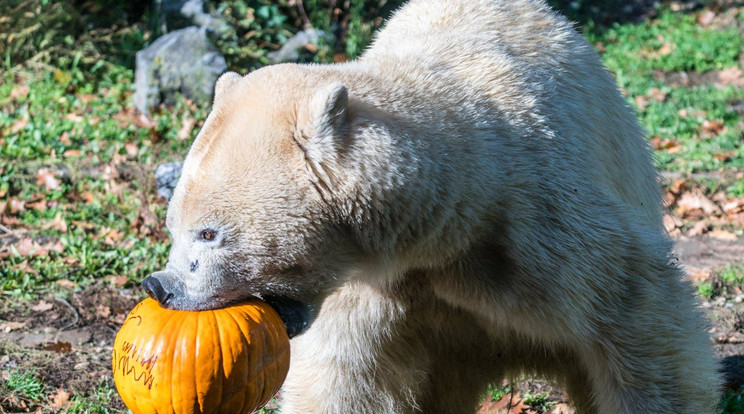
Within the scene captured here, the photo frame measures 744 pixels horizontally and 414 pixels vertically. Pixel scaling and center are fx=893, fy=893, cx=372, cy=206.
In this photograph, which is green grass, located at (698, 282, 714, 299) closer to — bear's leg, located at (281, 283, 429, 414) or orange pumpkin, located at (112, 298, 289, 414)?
bear's leg, located at (281, 283, 429, 414)

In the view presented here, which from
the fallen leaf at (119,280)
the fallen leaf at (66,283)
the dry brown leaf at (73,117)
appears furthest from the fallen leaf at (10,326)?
the dry brown leaf at (73,117)

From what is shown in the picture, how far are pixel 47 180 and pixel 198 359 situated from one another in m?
4.35

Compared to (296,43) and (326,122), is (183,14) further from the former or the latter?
(326,122)

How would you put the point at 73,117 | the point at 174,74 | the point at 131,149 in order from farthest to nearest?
the point at 174,74, the point at 73,117, the point at 131,149

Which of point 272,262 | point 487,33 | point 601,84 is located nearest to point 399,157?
point 272,262

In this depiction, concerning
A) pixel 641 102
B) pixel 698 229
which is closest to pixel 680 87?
pixel 641 102

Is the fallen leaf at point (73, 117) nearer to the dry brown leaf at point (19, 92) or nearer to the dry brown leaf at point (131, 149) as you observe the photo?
the dry brown leaf at point (19, 92)

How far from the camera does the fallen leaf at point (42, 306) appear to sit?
4980 millimetres

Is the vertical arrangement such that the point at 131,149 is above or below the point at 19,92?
above

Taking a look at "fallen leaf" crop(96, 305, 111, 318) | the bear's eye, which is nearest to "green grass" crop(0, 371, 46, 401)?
"fallen leaf" crop(96, 305, 111, 318)

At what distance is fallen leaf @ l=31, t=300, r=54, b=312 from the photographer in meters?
4.98

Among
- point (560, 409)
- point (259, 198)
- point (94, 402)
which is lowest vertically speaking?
point (560, 409)

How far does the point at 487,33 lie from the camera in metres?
3.61

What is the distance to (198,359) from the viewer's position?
8.83 feet
